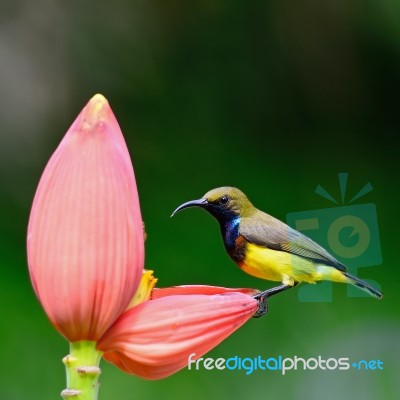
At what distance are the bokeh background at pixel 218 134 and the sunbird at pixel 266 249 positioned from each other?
0.68 m

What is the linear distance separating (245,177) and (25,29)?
0.50 metres

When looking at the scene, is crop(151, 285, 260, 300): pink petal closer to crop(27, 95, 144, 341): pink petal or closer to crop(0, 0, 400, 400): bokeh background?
crop(27, 95, 144, 341): pink petal

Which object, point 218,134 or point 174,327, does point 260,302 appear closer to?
point 174,327

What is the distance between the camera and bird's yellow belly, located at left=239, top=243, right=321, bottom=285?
36 cm

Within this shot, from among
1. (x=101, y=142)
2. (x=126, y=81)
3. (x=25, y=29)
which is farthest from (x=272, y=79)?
(x=101, y=142)

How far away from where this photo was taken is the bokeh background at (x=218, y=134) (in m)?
1.09

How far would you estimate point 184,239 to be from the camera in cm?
112

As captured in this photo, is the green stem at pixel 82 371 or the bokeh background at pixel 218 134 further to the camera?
the bokeh background at pixel 218 134

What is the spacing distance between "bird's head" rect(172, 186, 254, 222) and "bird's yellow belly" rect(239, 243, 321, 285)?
0.07 feet

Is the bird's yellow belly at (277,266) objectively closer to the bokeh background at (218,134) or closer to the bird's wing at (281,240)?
the bird's wing at (281,240)

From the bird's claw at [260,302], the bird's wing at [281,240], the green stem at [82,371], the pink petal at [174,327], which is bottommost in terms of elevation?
the green stem at [82,371]

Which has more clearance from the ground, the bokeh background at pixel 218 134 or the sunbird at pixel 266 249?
the bokeh background at pixel 218 134

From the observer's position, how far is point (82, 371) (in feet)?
1.06

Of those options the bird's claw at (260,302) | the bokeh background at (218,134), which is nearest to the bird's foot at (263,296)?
the bird's claw at (260,302)
